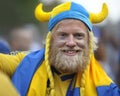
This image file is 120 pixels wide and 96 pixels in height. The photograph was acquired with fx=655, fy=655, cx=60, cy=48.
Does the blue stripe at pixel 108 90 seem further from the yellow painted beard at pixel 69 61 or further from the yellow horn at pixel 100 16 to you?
the yellow horn at pixel 100 16

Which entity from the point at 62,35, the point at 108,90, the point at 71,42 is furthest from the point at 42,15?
the point at 108,90

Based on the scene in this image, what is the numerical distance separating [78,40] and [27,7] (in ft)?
106

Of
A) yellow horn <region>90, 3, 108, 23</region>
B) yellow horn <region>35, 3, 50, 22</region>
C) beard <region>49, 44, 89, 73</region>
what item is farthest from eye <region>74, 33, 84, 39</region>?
yellow horn <region>35, 3, 50, 22</region>

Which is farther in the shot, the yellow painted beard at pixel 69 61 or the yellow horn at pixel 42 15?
the yellow horn at pixel 42 15

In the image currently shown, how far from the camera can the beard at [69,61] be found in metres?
5.98

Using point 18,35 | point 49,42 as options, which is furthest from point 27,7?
point 49,42

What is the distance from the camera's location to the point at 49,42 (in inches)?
241

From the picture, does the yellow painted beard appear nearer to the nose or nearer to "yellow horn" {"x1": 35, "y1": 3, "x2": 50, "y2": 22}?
the nose

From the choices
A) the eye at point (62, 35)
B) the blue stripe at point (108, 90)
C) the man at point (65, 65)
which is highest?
the eye at point (62, 35)

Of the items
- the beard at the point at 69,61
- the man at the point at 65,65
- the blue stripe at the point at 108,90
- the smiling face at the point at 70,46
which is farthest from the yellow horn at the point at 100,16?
the blue stripe at the point at 108,90

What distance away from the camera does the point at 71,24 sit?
598 centimetres

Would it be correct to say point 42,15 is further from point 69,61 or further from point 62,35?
point 69,61

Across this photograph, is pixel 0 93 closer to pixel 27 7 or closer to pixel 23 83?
pixel 23 83

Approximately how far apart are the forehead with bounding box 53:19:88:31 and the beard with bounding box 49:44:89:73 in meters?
0.20
